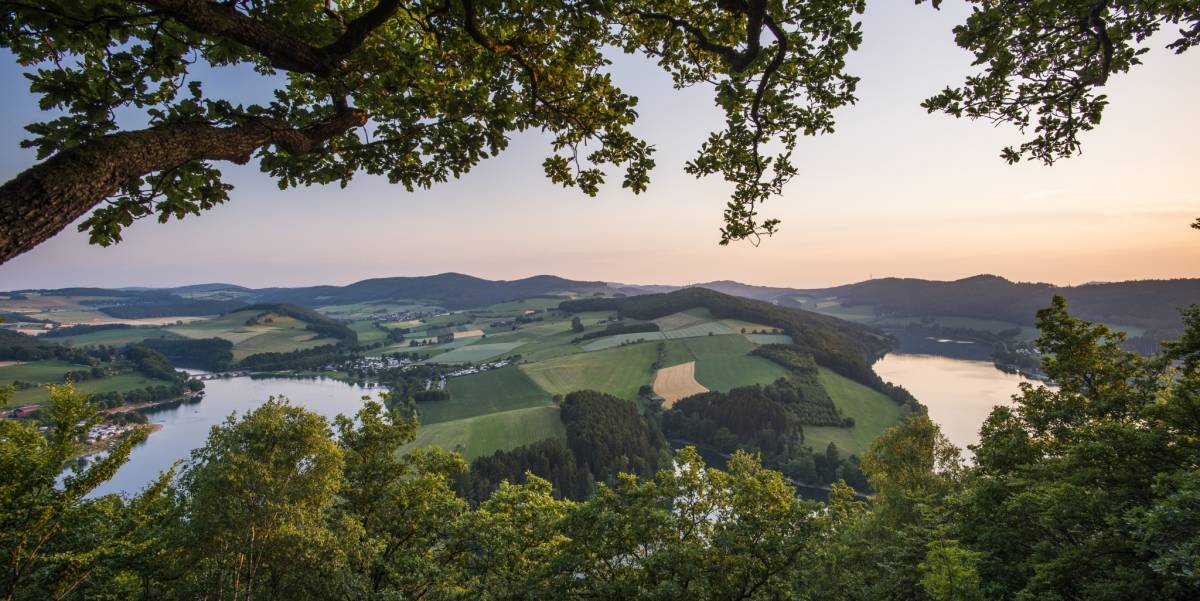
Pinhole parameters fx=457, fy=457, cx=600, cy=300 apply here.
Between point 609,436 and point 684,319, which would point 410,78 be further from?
point 684,319

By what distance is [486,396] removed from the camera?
90.7m

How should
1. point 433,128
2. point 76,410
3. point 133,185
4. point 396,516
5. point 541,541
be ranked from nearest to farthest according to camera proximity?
point 133,185 < point 433,128 < point 76,410 < point 541,541 < point 396,516

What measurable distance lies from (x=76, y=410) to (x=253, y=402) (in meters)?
112

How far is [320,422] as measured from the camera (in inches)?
445

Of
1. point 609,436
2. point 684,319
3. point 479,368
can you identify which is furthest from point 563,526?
point 684,319

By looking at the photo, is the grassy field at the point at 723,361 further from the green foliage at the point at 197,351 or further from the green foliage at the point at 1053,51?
the green foliage at the point at 197,351

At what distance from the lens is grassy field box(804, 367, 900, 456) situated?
70125 mm

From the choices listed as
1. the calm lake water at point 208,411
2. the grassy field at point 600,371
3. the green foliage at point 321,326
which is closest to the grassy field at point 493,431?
the grassy field at point 600,371

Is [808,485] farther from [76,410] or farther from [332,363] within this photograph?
[332,363]

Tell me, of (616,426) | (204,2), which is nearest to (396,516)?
(204,2)

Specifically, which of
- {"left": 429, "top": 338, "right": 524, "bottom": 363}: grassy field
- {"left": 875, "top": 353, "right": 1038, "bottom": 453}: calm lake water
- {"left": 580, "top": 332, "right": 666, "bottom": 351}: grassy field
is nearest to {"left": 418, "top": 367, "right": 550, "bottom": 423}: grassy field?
{"left": 429, "top": 338, "right": 524, "bottom": 363}: grassy field

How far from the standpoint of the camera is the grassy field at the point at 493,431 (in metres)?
63.3

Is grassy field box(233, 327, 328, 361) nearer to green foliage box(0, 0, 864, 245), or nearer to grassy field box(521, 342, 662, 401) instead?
grassy field box(521, 342, 662, 401)

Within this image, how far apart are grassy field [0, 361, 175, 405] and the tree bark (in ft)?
385
